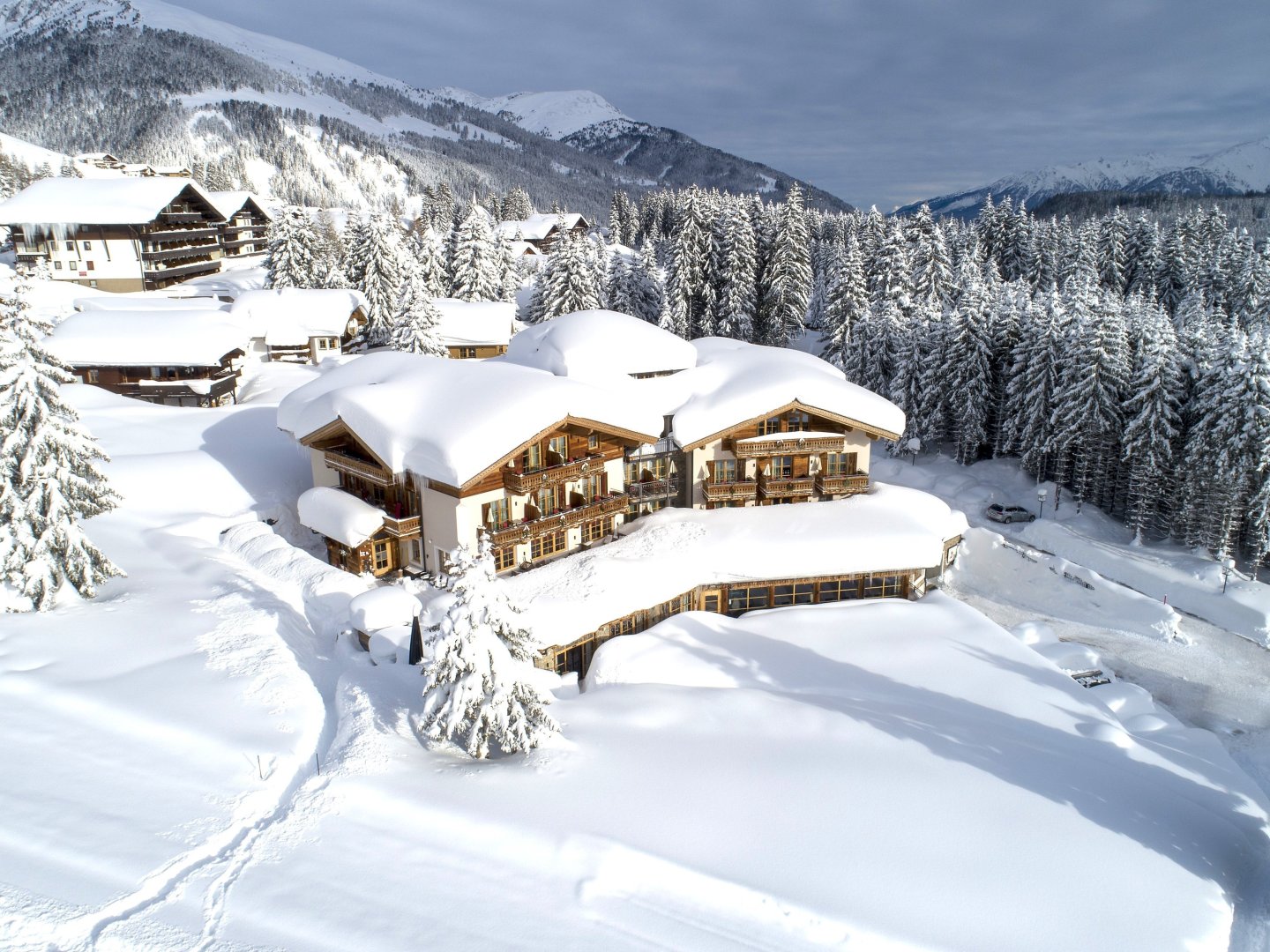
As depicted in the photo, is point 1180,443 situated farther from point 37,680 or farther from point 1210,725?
point 37,680

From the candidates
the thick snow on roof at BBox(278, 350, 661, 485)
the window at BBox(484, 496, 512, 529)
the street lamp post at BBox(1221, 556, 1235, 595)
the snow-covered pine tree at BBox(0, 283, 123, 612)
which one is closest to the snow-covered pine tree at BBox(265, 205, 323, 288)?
the thick snow on roof at BBox(278, 350, 661, 485)

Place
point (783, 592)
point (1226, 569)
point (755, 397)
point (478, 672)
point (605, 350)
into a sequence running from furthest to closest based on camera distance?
point (605, 350) < point (1226, 569) < point (755, 397) < point (783, 592) < point (478, 672)

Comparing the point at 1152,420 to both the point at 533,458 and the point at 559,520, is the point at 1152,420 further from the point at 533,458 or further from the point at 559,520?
the point at 533,458

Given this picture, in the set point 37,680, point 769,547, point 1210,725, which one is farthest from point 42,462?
point 1210,725

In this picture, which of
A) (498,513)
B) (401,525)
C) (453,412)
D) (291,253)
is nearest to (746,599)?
(498,513)

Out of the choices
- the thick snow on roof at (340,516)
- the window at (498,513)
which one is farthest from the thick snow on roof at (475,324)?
the window at (498,513)
